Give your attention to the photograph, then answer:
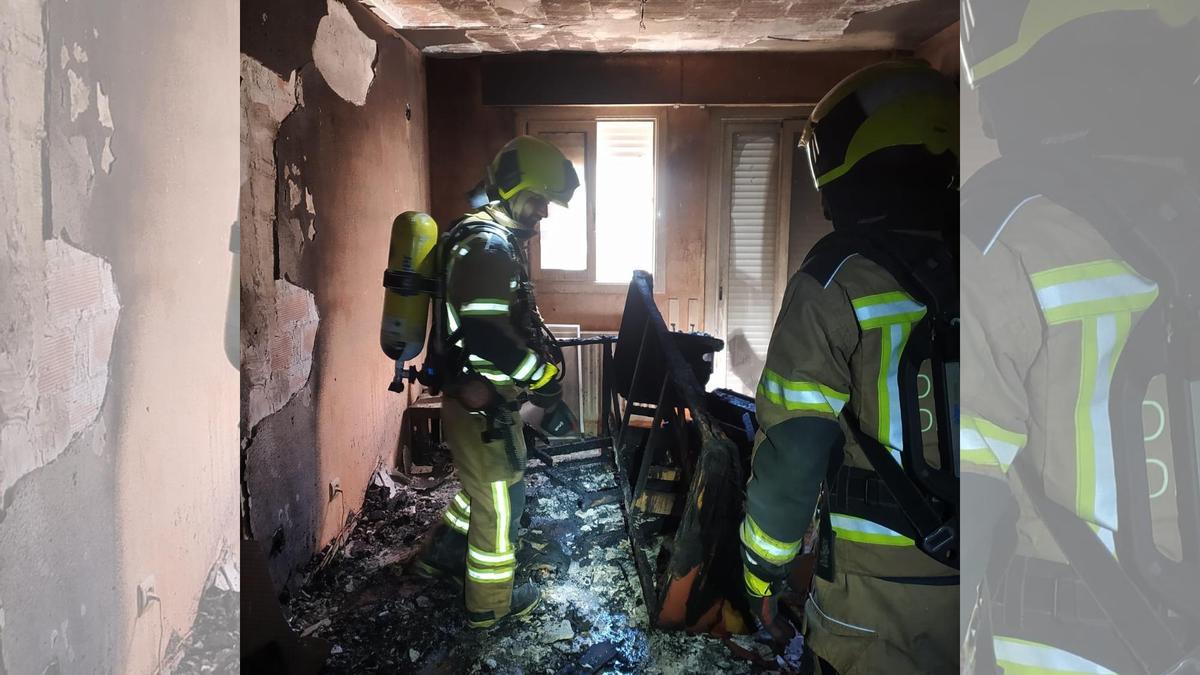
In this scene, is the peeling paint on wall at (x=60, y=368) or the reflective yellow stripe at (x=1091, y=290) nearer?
the reflective yellow stripe at (x=1091, y=290)

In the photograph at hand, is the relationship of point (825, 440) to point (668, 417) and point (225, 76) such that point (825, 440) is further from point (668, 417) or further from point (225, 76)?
point (225, 76)

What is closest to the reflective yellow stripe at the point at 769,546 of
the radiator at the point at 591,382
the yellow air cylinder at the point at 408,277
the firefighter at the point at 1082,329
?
the firefighter at the point at 1082,329

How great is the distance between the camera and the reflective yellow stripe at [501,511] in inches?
102

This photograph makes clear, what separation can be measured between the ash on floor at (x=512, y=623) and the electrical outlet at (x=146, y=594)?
992 millimetres

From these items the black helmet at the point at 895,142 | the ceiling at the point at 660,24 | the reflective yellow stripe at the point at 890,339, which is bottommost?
the reflective yellow stripe at the point at 890,339

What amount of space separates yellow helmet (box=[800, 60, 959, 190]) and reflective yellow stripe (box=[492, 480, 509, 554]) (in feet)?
5.77

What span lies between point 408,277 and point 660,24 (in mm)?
2631

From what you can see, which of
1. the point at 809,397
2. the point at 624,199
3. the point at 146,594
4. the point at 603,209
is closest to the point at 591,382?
the point at 603,209

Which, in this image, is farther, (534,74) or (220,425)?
(534,74)

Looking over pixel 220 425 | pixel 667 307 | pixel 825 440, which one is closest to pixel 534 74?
pixel 667 307

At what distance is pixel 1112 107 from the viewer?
75 cm

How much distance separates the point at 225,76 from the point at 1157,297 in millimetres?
2375

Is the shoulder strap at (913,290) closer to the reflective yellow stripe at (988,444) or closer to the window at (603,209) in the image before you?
the reflective yellow stripe at (988,444)

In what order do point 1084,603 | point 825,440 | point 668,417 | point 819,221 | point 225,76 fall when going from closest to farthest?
point 1084,603
point 825,440
point 225,76
point 668,417
point 819,221
